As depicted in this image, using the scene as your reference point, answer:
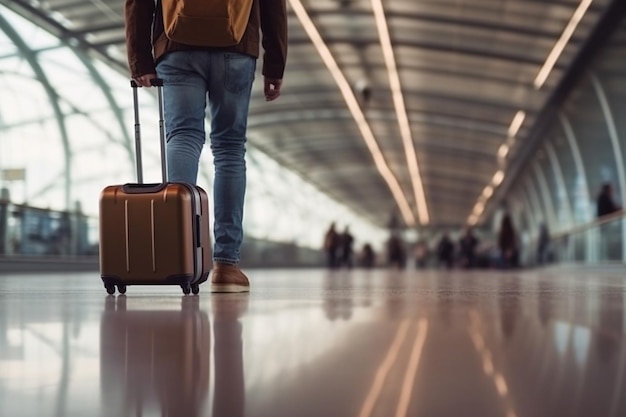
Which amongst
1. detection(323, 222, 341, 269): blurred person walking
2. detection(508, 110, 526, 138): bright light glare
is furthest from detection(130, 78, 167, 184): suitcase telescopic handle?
detection(323, 222, 341, 269): blurred person walking

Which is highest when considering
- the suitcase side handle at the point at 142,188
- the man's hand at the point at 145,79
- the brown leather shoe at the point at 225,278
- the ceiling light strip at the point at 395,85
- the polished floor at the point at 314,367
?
the ceiling light strip at the point at 395,85

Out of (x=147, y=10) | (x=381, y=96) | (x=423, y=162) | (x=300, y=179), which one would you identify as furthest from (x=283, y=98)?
(x=147, y=10)

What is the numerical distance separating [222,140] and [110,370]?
2.99 m

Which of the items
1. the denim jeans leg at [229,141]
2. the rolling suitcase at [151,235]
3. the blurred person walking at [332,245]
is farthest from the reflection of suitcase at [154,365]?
the blurred person walking at [332,245]

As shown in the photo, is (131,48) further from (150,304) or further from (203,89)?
(150,304)

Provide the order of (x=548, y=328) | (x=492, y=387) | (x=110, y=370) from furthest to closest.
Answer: (x=548, y=328) < (x=110, y=370) < (x=492, y=387)

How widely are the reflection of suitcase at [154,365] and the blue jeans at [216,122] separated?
1.95m

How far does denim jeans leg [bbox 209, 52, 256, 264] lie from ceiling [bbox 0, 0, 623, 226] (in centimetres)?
1366

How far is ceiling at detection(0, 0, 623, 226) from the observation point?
18.7 meters

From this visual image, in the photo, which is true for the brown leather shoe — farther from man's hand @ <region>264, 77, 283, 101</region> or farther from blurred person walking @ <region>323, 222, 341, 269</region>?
blurred person walking @ <region>323, 222, 341, 269</region>

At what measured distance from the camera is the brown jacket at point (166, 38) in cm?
402

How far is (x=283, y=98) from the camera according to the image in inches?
1125

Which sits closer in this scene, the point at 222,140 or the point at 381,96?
the point at 222,140

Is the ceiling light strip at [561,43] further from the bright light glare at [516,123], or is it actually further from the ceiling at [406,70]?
the bright light glare at [516,123]
